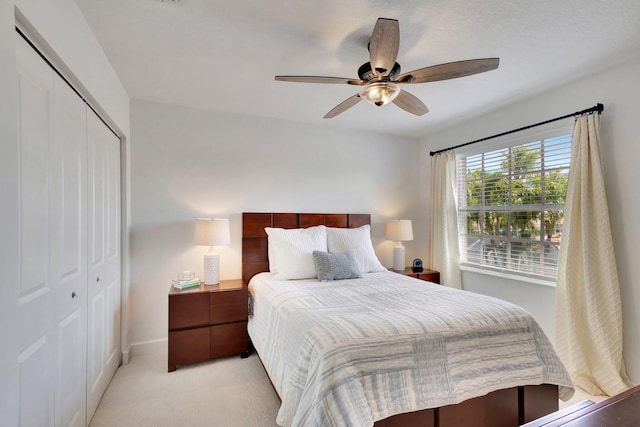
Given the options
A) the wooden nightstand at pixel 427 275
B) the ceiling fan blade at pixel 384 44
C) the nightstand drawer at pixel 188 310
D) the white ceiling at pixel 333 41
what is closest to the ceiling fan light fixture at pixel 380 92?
the ceiling fan blade at pixel 384 44

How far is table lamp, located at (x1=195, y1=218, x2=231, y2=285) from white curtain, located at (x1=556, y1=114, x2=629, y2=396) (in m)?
3.04

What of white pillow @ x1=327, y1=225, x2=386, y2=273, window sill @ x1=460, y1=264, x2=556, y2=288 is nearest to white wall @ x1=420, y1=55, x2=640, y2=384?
window sill @ x1=460, y1=264, x2=556, y2=288

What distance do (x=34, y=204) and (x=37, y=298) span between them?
0.41 metres

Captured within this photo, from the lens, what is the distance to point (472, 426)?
158cm

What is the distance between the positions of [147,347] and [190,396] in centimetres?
102

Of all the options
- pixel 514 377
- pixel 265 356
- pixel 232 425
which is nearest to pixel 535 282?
pixel 514 377

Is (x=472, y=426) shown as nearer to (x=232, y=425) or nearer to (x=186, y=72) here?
(x=232, y=425)

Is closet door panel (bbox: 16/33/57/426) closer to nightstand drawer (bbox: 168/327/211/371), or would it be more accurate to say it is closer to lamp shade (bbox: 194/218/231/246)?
nightstand drawer (bbox: 168/327/211/371)

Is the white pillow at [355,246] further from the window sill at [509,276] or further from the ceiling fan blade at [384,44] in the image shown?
the ceiling fan blade at [384,44]

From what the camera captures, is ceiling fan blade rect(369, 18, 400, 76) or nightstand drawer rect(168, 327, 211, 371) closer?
ceiling fan blade rect(369, 18, 400, 76)

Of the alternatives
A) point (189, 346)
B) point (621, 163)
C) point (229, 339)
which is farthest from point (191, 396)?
point (621, 163)

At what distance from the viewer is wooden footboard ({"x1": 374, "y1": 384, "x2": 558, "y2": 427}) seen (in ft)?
4.86

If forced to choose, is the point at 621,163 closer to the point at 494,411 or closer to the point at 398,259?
the point at 494,411

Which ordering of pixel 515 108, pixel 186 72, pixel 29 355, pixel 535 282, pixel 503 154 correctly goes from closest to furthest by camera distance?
pixel 29 355 < pixel 186 72 < pixel 535 282 < pixel 515 108 < pixel 503 154
